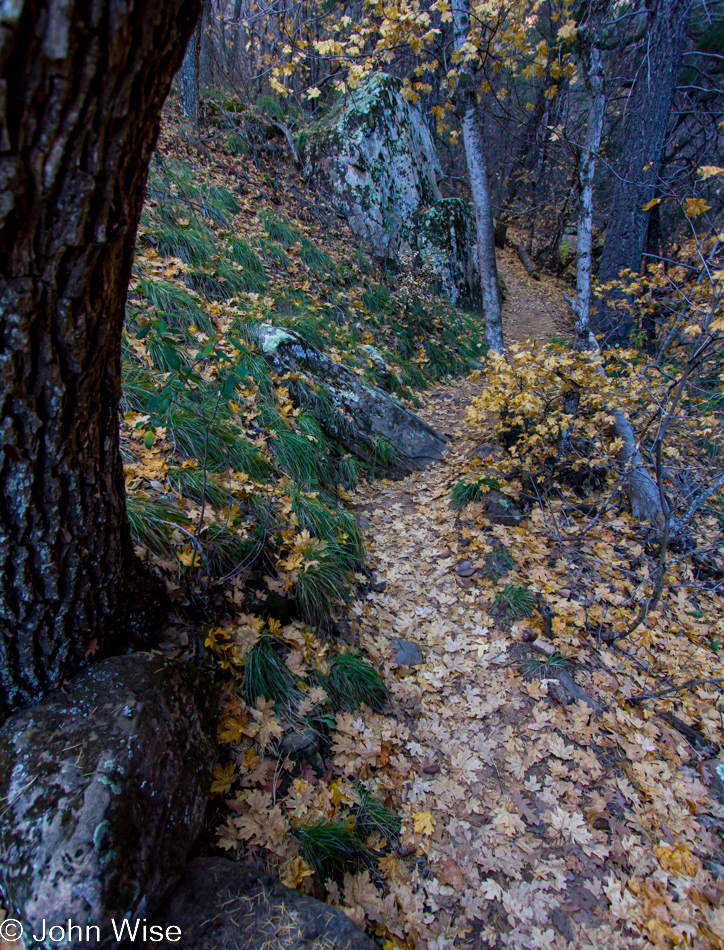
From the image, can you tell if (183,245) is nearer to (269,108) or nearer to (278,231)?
(278,231)

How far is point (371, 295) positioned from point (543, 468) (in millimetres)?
4933

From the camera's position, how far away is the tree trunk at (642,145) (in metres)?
6.82

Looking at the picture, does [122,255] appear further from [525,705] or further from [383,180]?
[383,180]

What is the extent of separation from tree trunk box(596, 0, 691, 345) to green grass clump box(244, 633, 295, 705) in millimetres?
6957

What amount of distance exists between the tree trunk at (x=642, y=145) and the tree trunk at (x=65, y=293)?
742 cm

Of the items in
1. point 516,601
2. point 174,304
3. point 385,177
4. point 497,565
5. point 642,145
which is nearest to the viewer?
point 516,601

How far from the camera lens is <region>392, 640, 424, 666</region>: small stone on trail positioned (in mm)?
3176

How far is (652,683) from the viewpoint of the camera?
10.5 feet

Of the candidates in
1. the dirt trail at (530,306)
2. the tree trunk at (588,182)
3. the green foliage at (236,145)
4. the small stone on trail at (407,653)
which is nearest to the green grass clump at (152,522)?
the small stone on trail at (407,653)

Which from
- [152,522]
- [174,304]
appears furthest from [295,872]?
[174,304]

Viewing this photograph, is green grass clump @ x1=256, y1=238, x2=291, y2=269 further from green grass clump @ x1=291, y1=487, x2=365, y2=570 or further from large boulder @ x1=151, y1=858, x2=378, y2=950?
large boulder @ x1=151, y1=858, x2=378, y2=950

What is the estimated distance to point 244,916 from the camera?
1543 millimetres

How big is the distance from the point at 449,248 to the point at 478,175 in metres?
3.55

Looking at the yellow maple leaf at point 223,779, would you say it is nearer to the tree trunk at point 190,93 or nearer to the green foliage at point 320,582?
the green foliage at point 320,582
